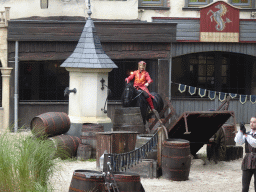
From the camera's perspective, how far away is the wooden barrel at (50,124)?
1388cm

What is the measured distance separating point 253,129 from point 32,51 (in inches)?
475

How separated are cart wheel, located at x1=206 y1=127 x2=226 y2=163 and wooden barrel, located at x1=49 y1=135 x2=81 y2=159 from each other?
3019mm

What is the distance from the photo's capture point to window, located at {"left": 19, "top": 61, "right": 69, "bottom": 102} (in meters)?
22.9

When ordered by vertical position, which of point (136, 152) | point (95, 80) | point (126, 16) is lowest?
point (136, 152)

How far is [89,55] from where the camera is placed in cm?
1617

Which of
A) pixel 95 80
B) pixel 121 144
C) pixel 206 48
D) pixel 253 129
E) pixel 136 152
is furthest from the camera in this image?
pixel 206 48

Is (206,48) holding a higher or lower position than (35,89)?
higher

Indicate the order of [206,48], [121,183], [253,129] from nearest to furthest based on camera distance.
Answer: [121,183] → [253,129] → [206,48]

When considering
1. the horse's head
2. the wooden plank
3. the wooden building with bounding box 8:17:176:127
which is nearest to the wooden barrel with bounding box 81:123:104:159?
the horse's head

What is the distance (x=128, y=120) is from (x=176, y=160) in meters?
3.43

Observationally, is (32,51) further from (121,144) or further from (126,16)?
(121,144)

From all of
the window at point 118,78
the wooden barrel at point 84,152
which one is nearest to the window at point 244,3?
the window at point 118,78

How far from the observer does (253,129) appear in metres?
9.66

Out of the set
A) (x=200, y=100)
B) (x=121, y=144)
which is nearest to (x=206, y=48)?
(x=200, y=100)
